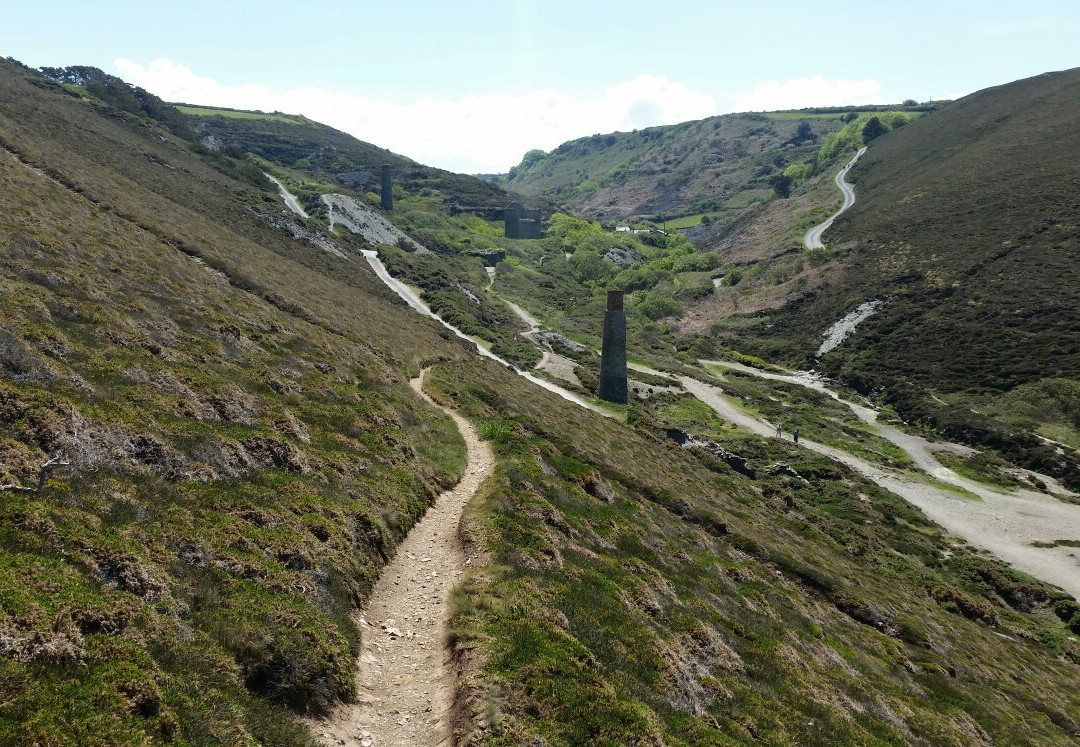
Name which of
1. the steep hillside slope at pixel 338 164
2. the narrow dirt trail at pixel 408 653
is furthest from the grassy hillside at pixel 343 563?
the steep hillside slope at pixel 338 164

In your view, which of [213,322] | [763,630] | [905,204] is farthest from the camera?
[905,204]

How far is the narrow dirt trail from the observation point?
9.55 m

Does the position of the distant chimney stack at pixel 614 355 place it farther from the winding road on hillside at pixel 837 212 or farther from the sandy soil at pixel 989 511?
the winding road on hillside at pixel 837 212

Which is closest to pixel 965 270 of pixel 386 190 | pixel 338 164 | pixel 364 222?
pixel 364 222

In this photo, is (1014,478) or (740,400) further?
Result: (740,400)

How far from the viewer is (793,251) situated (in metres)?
139

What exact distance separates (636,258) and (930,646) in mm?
152130

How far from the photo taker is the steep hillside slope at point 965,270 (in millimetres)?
82188

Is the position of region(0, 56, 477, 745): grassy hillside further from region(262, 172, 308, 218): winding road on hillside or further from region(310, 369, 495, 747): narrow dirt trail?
region(262, 172, 308, 218): winding road on hillside

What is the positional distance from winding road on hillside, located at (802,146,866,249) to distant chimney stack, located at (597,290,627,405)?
309 feet

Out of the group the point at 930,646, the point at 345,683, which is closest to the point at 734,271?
the point at 930,646

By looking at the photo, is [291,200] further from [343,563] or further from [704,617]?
[704,617]

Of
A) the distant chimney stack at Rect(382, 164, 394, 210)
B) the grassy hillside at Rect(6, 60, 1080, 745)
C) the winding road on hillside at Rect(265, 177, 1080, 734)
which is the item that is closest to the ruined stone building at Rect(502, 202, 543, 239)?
the distant chimney stack at Rect(382, 164, 394, 210)

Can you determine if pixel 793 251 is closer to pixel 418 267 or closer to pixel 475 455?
pixel 418 267
